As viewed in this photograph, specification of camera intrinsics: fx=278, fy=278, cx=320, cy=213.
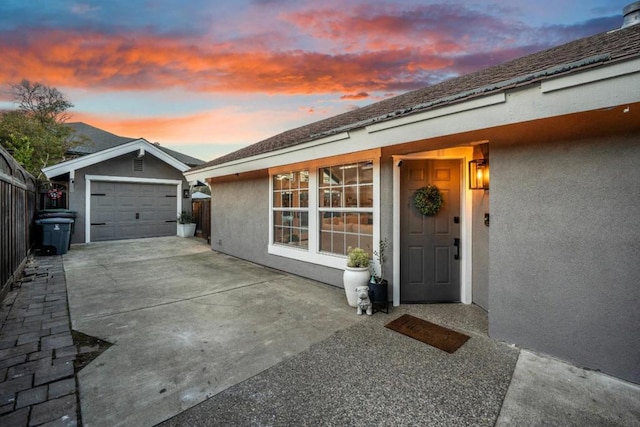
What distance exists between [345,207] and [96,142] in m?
20.1

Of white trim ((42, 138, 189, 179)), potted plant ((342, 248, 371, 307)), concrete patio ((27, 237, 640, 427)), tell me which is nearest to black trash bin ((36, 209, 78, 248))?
white trim ((42, 138, 189, 179))

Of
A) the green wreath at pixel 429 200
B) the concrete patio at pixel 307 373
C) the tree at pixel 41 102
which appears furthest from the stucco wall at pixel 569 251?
the tree at pixel 41 102

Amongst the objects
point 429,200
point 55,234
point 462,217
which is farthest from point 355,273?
point 55,234

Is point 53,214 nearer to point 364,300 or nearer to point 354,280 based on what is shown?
point 354,280

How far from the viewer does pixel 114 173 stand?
1152 centimetres

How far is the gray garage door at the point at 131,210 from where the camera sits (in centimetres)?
1116

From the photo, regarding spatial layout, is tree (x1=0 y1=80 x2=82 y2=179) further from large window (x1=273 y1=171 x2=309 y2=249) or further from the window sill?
the window sill

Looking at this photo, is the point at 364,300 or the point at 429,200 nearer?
the point at 364,300

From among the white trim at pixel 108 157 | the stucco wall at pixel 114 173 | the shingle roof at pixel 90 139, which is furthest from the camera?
the shingle roof at pixel 90 139

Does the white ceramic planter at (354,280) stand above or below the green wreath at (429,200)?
below

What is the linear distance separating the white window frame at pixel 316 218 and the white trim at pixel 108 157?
27.0 ft

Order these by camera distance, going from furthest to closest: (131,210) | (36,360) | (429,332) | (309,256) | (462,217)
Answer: (131,210) < (309,256) < (462,217) < (429,332) < (36,360)

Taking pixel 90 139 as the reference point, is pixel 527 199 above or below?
below

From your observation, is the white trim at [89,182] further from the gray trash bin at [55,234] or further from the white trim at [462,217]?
the white trim at [462,217]
